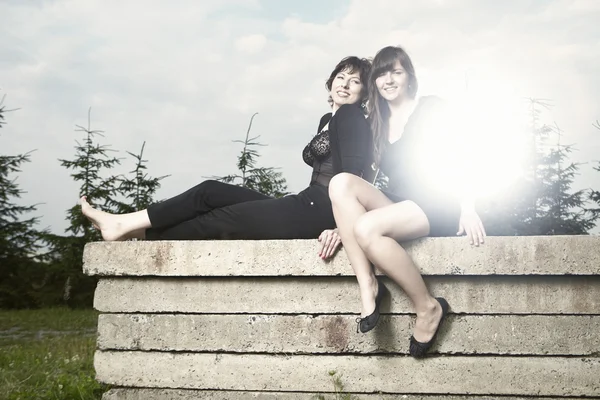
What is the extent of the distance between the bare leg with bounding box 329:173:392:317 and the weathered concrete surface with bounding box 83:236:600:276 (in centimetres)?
13

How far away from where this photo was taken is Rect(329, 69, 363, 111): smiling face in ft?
13.0

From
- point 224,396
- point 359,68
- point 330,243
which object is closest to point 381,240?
point 330,243

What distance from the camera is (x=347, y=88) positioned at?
3.98 m

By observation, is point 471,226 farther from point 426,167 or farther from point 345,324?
point 345,324

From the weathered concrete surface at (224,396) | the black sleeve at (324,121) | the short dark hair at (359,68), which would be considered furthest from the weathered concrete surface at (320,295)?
the short dark hair at (359,68)

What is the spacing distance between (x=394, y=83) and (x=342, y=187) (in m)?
0.95

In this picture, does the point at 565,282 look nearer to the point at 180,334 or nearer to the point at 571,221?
the point at 180,334

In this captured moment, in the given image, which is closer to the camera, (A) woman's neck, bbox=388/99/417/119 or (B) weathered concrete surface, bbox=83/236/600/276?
(B) weathered concrete surface, bbox=83/236/600/276

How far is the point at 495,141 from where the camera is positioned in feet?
35.3

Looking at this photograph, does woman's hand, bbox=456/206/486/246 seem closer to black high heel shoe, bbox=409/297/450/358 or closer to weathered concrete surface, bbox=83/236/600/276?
weathered concrete surface, bbox=83/236/600/276

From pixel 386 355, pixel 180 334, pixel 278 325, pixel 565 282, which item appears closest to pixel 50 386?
pixel 180 334

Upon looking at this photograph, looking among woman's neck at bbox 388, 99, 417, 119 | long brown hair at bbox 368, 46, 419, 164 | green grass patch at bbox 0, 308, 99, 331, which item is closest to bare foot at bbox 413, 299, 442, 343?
long brown hair at bbox 368, 46, 419, 164

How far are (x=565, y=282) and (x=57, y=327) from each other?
23.5 ft

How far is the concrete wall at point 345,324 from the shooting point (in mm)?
3078
